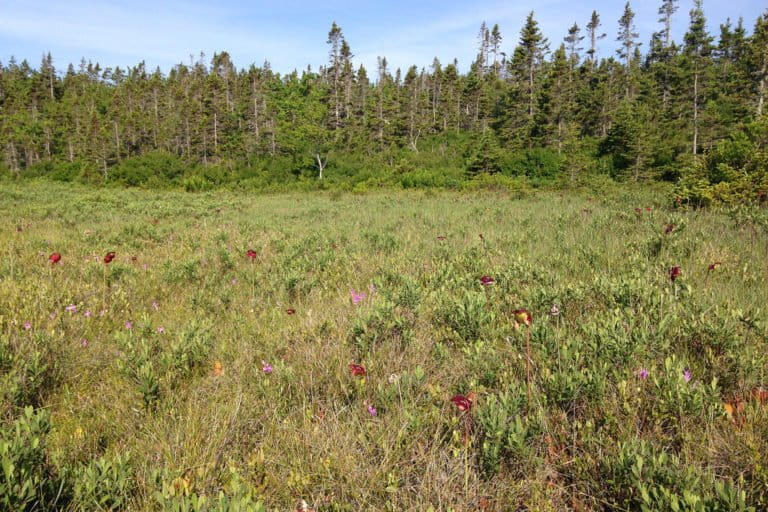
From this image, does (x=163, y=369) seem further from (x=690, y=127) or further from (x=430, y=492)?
(x=690, y=127)

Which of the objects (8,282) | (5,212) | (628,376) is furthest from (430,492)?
(5,212)

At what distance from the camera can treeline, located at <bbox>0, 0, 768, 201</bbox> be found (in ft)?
101

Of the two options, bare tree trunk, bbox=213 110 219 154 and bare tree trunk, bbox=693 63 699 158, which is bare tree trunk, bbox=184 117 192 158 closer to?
bare tree trunk, bbox=213 110 219 154

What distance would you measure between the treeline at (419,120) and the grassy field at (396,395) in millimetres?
10745

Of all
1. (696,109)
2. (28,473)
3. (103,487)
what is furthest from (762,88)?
(28,473)

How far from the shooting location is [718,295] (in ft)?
10.3

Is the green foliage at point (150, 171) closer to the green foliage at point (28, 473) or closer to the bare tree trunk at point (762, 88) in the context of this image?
the green foliage at point (28, 473)

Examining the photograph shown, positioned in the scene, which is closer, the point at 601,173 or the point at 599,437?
the point at 599,437

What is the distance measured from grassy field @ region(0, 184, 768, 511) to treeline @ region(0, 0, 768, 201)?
1074 centimetres

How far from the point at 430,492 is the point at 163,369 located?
71.6 inches

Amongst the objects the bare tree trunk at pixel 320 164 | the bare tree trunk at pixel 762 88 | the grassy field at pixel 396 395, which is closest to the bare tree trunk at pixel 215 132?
the bare tree trunk at pixel 320 164

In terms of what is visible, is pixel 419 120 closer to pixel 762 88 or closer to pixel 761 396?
pixel 762 88

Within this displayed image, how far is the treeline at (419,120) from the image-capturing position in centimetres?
3075

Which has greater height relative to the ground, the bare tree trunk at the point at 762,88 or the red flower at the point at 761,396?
the bare tree trunk at the point at 762,88
